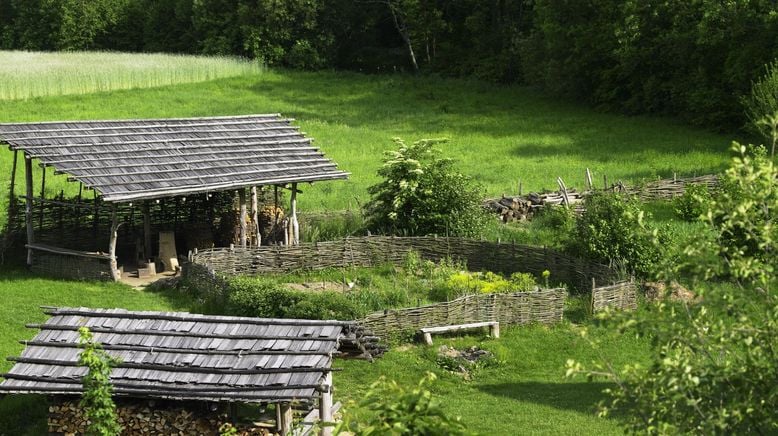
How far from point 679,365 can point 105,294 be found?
18.2m

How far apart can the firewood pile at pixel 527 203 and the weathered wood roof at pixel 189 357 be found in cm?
1610

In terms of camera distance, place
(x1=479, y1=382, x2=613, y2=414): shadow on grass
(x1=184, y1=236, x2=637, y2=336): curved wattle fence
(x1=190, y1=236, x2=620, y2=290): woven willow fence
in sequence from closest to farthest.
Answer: (x1=479, y1=382, x2=613, y2=414): shadow on grass → (x1=184, y1=236, x2=637, y2=336): curved wattle fence → (x1=190, y1=236, x2=620, y2=290): woven willow fence

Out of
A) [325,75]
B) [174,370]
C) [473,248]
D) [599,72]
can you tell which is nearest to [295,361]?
[174,370]

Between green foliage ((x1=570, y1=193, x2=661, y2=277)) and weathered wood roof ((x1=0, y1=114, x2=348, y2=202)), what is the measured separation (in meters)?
6.61

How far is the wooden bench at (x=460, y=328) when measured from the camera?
2222 centimetres

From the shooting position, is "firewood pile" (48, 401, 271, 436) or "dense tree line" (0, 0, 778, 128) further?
"dense tree line" (0, 0, 778, 128)

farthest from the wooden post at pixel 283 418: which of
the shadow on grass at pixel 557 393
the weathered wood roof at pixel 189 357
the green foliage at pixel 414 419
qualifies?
the green foliage at pixel 414 419

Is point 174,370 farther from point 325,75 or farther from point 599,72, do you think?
point 325,75

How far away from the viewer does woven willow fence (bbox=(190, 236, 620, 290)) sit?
1027 inches

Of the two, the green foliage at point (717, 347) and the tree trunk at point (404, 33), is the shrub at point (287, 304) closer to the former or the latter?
the green foliage at point (717, 347)

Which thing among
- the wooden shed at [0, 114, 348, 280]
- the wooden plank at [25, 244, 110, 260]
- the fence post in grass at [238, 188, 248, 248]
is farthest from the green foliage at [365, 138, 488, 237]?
the wooden plank at [25, 244, 110, 260]

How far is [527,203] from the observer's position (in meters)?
32.6

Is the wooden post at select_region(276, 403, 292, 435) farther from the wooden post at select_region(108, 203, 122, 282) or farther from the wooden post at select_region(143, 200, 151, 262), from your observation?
the wooden post at select_region(143, 200, 151, 262)

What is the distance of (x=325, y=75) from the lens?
200ft
